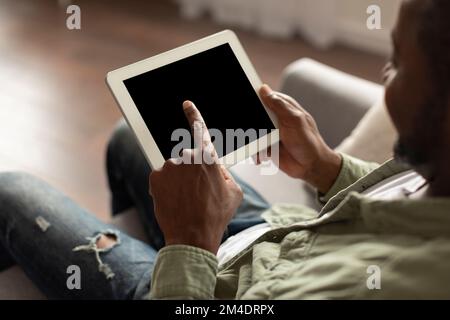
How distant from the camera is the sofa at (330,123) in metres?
1.22

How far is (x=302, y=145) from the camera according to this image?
108 cm

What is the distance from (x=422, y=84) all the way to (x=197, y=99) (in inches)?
17.0

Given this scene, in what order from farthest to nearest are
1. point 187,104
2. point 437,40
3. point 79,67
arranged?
point 79,67
point 187,104
point 437,40

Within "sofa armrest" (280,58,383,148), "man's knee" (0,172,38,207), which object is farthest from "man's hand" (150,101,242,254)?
"sofa armrest" (280,58,383,148)

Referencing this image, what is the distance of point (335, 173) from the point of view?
1.08 m

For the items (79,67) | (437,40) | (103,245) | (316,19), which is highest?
(437,40)

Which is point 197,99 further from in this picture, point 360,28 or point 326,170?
point 360,28

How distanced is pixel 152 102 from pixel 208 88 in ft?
0.35

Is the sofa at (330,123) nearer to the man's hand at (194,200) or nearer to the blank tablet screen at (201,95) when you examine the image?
the blank tablet screen at (201,95)

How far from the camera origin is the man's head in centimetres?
67

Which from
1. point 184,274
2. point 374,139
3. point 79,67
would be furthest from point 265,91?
point 79,67

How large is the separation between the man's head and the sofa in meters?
0.49

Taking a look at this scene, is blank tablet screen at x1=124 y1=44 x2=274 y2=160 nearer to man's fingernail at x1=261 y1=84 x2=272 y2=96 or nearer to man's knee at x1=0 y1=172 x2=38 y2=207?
man's fingernail at x1=261 y1=84 x2=272 y2=96
